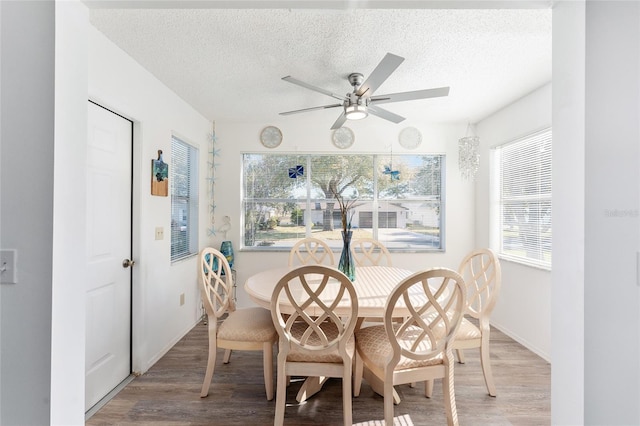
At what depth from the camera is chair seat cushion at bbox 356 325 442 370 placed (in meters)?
1.58

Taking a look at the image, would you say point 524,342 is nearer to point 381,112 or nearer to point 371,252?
point 371,252

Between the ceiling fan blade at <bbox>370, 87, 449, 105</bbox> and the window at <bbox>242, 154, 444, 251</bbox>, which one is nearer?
the ceiling fan blade at <bbox>370, 87, 449, 105</bbox>

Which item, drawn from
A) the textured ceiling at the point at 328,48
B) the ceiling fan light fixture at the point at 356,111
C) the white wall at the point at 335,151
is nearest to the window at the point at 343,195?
the white wall at the point at 335,151

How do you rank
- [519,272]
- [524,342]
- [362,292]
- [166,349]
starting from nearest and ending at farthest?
[362,292] → [166,349] → [524,342] → [519,272]

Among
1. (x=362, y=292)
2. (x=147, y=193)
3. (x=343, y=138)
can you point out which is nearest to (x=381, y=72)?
(x=362, y=292)

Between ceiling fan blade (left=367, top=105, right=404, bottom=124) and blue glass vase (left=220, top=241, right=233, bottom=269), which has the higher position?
ceiling fan blade (left=367, top=105, right=404, bottom=124)

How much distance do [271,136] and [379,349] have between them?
2.94 m

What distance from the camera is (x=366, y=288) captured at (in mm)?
2016

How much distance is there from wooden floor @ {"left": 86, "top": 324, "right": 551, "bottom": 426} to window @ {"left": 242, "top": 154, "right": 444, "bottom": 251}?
5.66 ft
